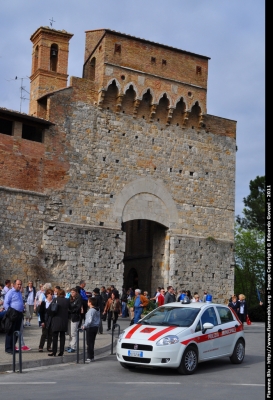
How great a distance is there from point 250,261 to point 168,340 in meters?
45.2

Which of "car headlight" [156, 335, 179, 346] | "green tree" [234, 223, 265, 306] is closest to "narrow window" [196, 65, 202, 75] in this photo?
Result: "car headlight" [156, 335, 179, 346]

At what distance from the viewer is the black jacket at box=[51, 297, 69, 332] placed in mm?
12398

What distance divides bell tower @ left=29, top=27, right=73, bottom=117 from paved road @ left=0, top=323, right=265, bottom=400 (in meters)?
18.5

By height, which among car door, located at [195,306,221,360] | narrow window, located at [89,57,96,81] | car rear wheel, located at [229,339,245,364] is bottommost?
car rear wheel, located at [229,339,245,364]

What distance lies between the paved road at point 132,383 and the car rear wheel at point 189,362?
15 centimetres

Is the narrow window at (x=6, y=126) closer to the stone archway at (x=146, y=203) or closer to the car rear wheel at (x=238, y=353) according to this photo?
the stone archway at (x=146, y=203)

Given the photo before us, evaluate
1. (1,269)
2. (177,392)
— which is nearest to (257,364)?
(177,392)

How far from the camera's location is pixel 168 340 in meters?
10.7

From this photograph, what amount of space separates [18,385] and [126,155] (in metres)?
19.1

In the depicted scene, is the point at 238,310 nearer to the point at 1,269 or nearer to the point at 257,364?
the point at 257,364

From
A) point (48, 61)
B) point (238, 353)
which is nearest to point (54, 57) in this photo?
point (48, 61)

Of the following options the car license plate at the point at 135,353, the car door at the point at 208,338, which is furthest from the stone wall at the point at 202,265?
the car license plate at the point at 135,353

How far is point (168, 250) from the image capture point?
91.7 feet

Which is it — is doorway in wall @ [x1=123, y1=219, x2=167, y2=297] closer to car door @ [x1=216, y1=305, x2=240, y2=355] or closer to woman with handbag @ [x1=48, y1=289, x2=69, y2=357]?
car door @ [x1=216, y1=305, x2=240, y2=355]
